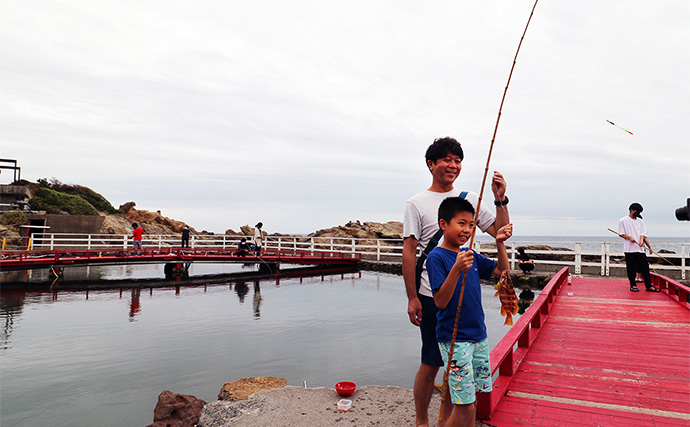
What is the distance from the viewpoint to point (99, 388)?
5344 millimetres

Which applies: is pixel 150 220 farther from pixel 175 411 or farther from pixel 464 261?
pixel 464 261

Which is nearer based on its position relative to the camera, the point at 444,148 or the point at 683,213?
the point at 444,148

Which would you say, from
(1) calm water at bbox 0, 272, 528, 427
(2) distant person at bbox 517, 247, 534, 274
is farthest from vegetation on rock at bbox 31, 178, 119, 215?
(2) distant person at bbox 517, 247, 534, 274

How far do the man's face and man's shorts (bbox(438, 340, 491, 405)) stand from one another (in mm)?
944

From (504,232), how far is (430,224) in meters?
0.43

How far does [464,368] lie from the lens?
80.7 inches

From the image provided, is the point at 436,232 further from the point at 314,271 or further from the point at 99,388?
the point at 314,271

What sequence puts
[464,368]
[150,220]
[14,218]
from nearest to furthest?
[464,368] < [14,218] < [150,220]

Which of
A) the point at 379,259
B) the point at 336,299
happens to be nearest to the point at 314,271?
the point at 379,259

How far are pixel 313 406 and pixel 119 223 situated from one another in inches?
1569

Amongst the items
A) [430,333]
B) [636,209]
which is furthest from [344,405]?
[636,209]

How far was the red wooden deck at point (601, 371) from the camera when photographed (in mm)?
2990

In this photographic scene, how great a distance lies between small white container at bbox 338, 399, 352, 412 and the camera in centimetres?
366

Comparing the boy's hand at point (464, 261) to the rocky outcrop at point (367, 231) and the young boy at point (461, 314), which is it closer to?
the young boy at point (461, 314)
